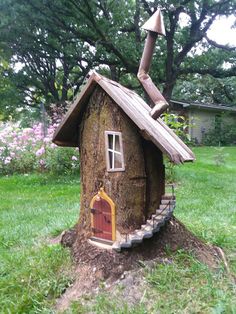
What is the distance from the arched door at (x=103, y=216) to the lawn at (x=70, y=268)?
40 cm

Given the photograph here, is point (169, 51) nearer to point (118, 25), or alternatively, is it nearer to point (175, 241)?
point (118, 25)

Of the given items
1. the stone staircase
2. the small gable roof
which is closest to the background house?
the small gable roof

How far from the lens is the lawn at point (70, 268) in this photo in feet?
8.25

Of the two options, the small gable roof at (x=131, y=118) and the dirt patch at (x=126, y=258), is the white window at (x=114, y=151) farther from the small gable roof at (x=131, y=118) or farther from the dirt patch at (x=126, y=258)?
the dirt patch at (x=126, y=258)

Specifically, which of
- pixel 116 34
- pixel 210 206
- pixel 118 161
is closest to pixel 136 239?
pixel 118 161

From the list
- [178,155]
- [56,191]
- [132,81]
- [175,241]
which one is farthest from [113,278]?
[132,81]

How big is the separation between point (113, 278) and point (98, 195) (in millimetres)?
695

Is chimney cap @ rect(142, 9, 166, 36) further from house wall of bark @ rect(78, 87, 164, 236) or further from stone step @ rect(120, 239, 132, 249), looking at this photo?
stone step @ rect(120, 239, 132, 249)

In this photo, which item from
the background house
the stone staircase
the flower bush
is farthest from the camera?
the background house

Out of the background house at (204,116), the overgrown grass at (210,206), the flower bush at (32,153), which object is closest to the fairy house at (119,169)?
the overgrown grass at (210,206)

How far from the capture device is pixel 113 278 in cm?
278

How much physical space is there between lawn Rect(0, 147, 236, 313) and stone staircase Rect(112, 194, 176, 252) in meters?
0.27

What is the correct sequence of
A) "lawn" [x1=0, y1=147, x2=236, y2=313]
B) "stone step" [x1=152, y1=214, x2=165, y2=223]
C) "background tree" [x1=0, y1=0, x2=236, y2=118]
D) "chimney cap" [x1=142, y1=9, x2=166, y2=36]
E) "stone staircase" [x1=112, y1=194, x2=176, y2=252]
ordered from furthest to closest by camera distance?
1. "background tree" [x1=0, y1=0, x2=236, y2=118]
2. "stone step" [x1=152, y1=214, x2=165, y2=223]
3. "stone staircase" [x1=112, y1=194, x2=176, y2=252]
4. "chimney cap" [x1=142, y1=9, x2=166, y2=36]
5. "lawn" [x1=0, y1=147, x2=236, y2=313]

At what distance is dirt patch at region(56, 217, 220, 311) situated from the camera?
9.05 ft
